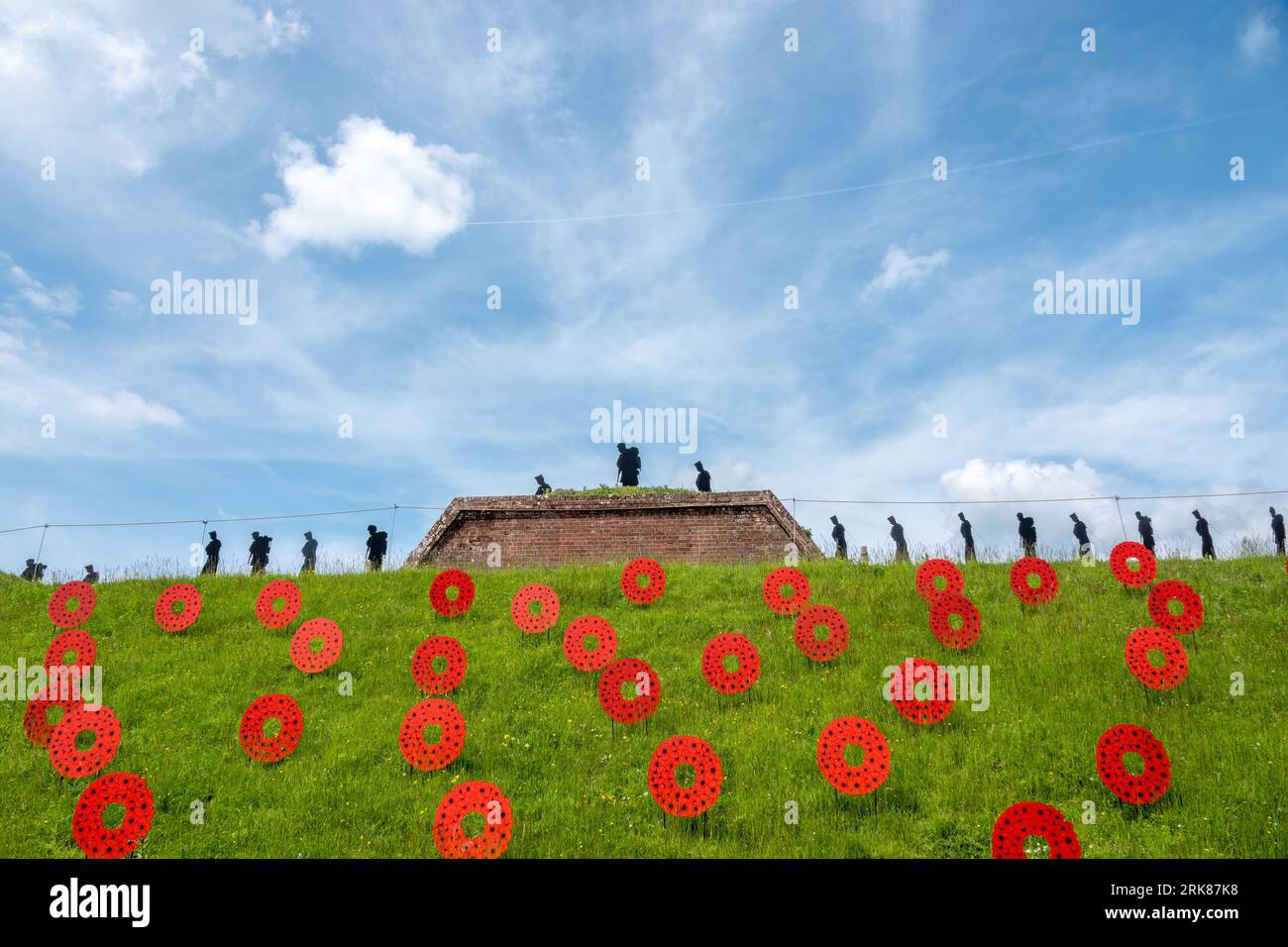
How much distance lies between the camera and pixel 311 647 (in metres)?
12.4

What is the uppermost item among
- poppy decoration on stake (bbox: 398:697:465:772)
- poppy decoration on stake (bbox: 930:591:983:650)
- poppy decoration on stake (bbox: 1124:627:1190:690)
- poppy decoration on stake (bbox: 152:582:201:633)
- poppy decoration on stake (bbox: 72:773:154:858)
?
poppy decoration on stake (bbox: 152:582:201:633)

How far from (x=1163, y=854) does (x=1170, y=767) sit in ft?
5.70

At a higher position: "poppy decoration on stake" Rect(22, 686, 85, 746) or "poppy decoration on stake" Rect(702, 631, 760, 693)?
"poppy decoration on stake" Rect(702, 631, 760, 693)

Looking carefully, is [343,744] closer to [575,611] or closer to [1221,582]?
[575,611]

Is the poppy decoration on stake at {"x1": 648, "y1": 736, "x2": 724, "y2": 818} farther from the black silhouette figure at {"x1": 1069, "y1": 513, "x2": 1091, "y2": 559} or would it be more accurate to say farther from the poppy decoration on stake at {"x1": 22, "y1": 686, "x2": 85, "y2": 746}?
the black silhouette figure at {"x1": 1069, "y1": 513, "x2": 1091, "y2": 559}

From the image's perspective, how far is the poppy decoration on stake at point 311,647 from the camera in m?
12.1

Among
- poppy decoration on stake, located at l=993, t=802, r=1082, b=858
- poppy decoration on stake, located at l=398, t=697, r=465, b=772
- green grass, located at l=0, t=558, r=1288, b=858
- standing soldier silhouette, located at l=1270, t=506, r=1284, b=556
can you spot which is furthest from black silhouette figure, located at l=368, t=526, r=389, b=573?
standing soldier silhouette, located at l=1270, t=506, r=1284, b=556

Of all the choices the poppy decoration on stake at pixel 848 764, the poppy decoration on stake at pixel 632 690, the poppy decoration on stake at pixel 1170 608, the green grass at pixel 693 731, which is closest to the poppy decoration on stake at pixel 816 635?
the green grass at pixel 693 731

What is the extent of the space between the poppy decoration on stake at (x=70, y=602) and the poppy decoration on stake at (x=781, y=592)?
12.5 m

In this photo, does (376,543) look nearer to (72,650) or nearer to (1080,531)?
(72,650)

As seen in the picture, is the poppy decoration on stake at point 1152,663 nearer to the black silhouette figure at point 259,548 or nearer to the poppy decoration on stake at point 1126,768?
the poppy decoration on stake at point 1126,768

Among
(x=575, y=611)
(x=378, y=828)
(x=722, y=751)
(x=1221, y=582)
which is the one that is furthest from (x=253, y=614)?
(x=1221, y=582)

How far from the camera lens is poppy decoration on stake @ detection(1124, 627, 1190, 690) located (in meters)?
10.3

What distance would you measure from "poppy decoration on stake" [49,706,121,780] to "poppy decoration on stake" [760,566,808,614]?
378 inches
